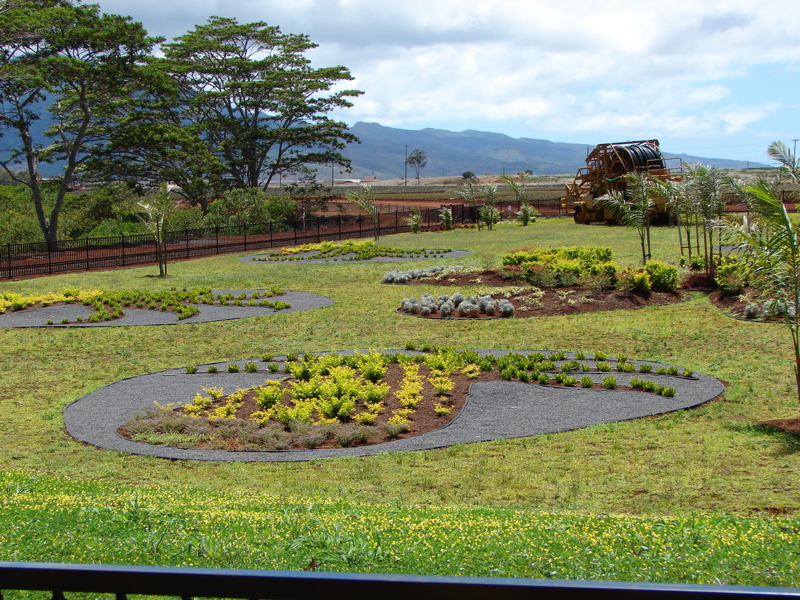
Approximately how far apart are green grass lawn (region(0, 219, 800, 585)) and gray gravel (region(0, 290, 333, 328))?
292cm

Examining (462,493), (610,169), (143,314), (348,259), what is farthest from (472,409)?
(610,169)

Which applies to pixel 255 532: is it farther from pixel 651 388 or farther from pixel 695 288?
pixel 695 288

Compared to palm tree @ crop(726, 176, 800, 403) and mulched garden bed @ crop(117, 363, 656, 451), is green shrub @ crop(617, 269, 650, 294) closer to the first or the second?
mulched garden bed @ crop(117, 363, 656, 451)

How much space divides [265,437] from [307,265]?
19.4 meters

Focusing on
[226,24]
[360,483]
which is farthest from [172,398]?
[226,24]

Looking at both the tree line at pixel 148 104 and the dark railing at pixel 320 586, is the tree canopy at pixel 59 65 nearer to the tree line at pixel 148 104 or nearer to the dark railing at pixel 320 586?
the tree line at pixel 148 104

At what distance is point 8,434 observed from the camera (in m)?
8.47

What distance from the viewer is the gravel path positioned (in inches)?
309

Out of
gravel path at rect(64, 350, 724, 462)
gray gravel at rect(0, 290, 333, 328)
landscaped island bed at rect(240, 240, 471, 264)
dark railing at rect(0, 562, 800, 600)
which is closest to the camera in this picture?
dark railing at rect(0, 562, 800, 600)

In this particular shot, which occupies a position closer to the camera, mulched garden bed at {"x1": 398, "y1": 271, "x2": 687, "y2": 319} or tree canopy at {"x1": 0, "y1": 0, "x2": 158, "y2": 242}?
mulched garden bed at {"x1": 398, "y1": 271, "x2": 687, "y2": 319}

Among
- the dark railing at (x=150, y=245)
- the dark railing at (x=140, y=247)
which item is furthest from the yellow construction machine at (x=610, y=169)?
the dark railing at (x=140, y=247)

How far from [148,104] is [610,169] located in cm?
2866

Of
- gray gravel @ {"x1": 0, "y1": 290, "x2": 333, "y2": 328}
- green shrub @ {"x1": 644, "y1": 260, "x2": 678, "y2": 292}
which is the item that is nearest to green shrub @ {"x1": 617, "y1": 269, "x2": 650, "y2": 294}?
green shrub @ {"x1": 644, "y1": 260, "x2": 678, "y2": 292}

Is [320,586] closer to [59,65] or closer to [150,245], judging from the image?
[150,245]
